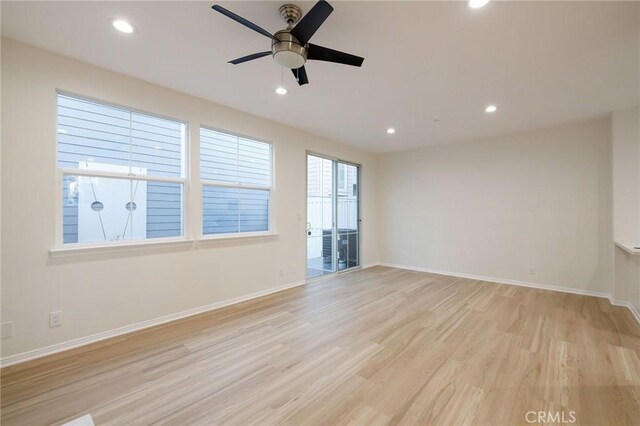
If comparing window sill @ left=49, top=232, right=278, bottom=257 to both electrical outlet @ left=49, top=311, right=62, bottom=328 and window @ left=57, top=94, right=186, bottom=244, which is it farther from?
electrical outlet @ left=49, top=311, right=62, bottom=328

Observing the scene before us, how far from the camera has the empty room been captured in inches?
76.0

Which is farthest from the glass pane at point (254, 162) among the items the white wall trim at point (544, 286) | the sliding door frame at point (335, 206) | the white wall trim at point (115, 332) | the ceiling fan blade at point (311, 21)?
the white wall trim at point (544, 286)

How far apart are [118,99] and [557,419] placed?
4581 millimetres

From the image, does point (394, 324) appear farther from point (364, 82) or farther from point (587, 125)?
point (587, 125)

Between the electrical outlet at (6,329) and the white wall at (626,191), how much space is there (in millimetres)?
6777

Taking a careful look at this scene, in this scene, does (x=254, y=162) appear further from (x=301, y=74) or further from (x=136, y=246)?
(x=301, y=74)

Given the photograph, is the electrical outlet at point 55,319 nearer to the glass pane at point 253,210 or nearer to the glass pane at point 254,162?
the glass pane at point 253,210

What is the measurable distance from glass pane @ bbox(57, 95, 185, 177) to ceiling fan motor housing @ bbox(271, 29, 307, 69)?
6.71 feet

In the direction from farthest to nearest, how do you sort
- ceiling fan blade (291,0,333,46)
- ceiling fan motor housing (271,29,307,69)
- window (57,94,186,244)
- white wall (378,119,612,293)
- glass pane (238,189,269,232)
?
1. white wall (378,119,612,293)
2. glass pane (238,189,269,232)
3. window (57,94,186,244)
4. ceiling fan motor housing (271,29,307,69)
5. ceiling fan blade (291,0,333,46)

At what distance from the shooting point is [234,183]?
3936 mm

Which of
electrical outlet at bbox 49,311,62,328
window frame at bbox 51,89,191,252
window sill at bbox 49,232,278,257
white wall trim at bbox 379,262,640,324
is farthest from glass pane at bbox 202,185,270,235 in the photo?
white wall trim at bbox 379,262,640,324

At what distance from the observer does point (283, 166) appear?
178 inches

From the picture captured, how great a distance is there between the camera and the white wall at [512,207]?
420 cm

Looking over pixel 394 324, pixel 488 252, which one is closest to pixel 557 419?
pixel 394 324
